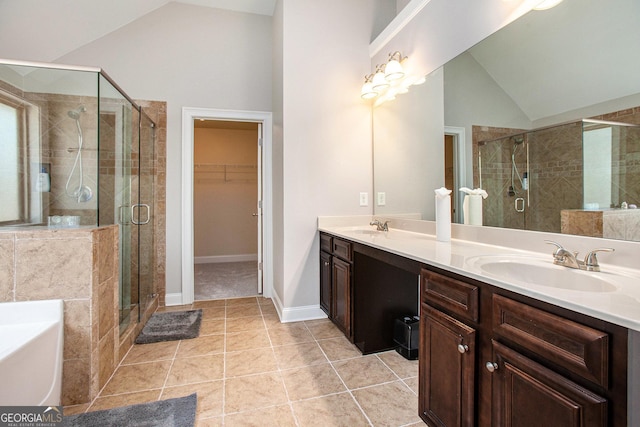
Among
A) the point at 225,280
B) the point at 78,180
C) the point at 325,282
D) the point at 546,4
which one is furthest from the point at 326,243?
the point at 225,280

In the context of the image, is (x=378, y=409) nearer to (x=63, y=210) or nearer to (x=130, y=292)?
(x=130, y=292)

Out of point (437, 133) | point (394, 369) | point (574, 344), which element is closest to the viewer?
point (574, 344)

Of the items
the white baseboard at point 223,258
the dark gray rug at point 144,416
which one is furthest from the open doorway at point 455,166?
the white baseboard at point 223,258

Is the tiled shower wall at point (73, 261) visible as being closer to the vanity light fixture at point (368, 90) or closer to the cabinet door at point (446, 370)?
the cabinet door at point (446, 370)

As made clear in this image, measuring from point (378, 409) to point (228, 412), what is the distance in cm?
78

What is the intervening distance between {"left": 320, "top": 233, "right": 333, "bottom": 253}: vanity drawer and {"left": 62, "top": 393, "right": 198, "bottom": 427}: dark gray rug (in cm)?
138

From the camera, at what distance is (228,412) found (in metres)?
1.58

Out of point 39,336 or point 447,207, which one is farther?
point 447,207

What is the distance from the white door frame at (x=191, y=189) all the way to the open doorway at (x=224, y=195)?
6.37ft

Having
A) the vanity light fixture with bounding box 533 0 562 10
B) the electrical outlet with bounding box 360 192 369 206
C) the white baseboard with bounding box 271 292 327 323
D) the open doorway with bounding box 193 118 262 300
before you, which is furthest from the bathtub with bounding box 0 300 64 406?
the open doorway with bounding box 193 118 262 300

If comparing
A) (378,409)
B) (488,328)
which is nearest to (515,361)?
(488,328)

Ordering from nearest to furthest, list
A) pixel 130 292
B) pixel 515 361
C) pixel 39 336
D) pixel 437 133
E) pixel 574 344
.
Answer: pixel 574 344 < pixel 515 361 < pixel 39 336 < pixel 437 133 < pixel 130 292

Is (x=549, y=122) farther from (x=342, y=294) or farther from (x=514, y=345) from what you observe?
(x=342, y=294)

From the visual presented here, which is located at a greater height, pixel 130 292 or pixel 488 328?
pixel 488 328
